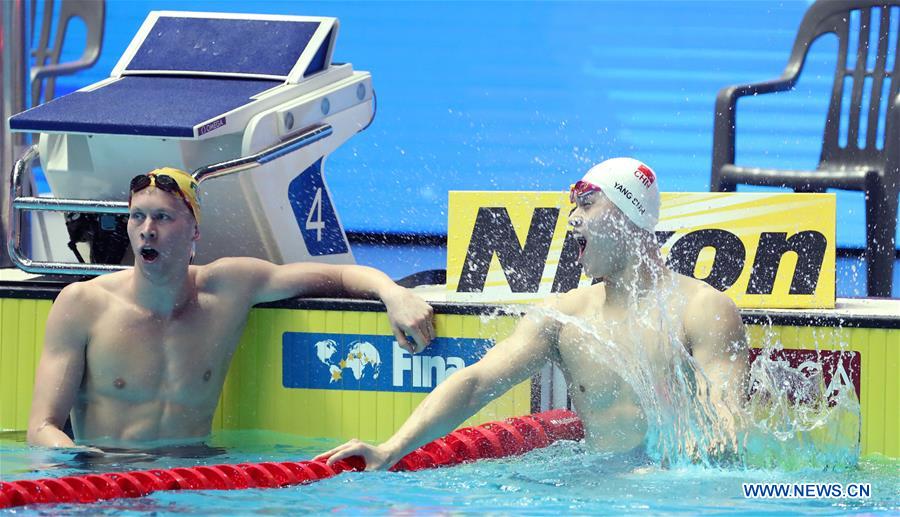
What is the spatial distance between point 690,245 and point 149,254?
1.65 m

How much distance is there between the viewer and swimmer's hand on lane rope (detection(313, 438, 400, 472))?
3.52m

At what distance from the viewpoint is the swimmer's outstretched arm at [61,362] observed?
4.21 meters

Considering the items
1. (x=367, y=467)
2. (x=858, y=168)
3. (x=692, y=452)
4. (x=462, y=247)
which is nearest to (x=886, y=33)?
(x=858, y=168)

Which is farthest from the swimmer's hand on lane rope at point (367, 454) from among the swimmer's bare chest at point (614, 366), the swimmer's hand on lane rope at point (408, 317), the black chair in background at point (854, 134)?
the black chair in background at point (854, 134)

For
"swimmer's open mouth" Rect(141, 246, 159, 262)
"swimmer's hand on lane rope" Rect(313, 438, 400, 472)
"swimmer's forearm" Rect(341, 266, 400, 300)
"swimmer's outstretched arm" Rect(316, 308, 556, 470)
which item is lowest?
"swimmer's hand on lane rope" Rect(313, 438, 400, 472)

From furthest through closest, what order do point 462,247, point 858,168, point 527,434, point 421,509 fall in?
1. point 858,168
2. point 462,247
3. point 527,434
4. point 421,509

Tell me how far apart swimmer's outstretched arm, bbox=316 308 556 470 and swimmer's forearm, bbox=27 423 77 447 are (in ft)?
2.84

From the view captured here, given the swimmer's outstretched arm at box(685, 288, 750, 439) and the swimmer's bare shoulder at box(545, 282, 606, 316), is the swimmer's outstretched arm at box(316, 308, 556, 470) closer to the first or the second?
the swimmer's bare shoulder at box(545, 282, 606, 316)

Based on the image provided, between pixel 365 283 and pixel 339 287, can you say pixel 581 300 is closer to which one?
pixel 365 283

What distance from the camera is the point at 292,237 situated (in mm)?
4953

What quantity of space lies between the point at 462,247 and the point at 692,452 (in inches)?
44.8

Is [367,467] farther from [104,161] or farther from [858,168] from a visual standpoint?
[858,168]

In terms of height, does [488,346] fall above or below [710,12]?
below
